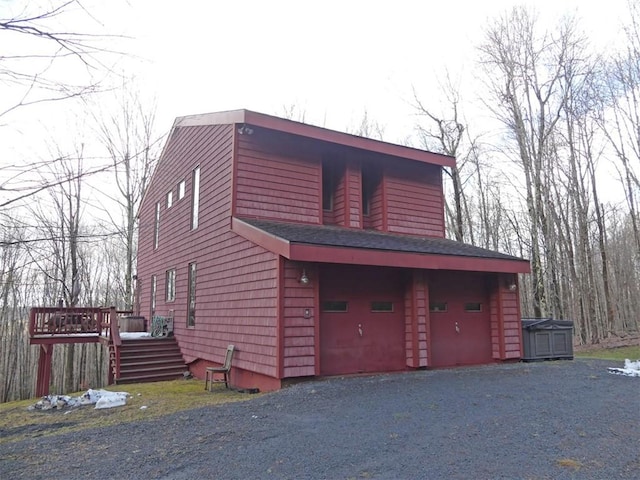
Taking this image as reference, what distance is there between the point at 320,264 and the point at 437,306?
3139 mm

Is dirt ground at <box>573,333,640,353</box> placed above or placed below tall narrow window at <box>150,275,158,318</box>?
below

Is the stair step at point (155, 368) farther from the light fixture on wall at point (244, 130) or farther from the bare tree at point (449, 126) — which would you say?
the bare tree at point (449, 126)

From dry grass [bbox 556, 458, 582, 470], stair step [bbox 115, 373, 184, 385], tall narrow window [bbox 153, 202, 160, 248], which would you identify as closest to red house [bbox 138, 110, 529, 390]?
stair step [bbox 115, 373, 184, 385]

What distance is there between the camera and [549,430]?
456 cm

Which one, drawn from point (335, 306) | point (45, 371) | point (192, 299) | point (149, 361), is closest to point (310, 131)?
point (335, 306)

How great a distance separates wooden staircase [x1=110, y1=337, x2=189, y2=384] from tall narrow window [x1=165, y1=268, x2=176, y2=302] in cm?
132

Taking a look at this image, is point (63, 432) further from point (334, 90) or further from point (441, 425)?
point (334, 90)

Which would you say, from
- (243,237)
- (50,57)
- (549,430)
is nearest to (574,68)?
(243,237)

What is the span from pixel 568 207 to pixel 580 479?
68.9ft

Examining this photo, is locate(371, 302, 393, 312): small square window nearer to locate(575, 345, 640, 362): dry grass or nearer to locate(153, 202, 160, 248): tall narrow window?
locate(575, 345, 640, 362): dry grass

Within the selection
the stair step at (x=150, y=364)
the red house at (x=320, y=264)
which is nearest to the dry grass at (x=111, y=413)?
the red house at (x=320, y=264)

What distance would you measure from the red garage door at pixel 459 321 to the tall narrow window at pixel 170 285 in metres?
7.56

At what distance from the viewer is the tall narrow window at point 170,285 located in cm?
1297

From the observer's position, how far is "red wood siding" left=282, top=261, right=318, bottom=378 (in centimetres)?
732
